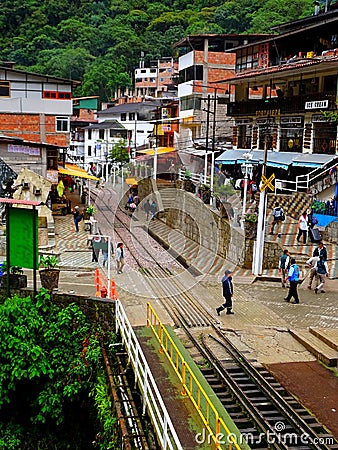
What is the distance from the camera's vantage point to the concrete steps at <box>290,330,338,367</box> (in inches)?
518

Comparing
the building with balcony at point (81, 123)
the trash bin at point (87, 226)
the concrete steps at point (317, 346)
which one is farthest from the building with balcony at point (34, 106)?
the building with balcony at point (81, 123)

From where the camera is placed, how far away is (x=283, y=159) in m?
31.5

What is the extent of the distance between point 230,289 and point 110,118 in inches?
2237

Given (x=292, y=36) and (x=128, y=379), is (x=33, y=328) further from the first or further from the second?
(x=292, y=36)

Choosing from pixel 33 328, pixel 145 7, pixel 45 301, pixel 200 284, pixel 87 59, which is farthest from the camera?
pixel 145 7

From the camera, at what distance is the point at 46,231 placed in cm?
2611

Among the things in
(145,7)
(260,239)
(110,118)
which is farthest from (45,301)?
(145,7)

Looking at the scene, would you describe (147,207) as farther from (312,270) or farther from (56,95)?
(312,270)

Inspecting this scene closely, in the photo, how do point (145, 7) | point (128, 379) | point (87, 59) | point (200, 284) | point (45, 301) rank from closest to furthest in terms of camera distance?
1. point (128, 379)
2. point (45, 301)
3. point (200, 284)
4. point (87, 59)
5. point (145, 7)

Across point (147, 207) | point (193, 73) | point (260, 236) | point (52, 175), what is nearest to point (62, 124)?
point (52, 175)

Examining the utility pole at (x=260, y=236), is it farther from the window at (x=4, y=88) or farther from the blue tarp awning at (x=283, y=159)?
the window at (x=4, y=88)

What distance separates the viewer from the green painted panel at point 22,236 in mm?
15047

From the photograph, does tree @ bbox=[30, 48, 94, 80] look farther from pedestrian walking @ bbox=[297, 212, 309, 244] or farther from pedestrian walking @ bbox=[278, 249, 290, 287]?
pedestrian walking @ bbox=[278, 249, 290, 287]

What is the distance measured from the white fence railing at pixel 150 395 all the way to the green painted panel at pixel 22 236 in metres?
3.48
